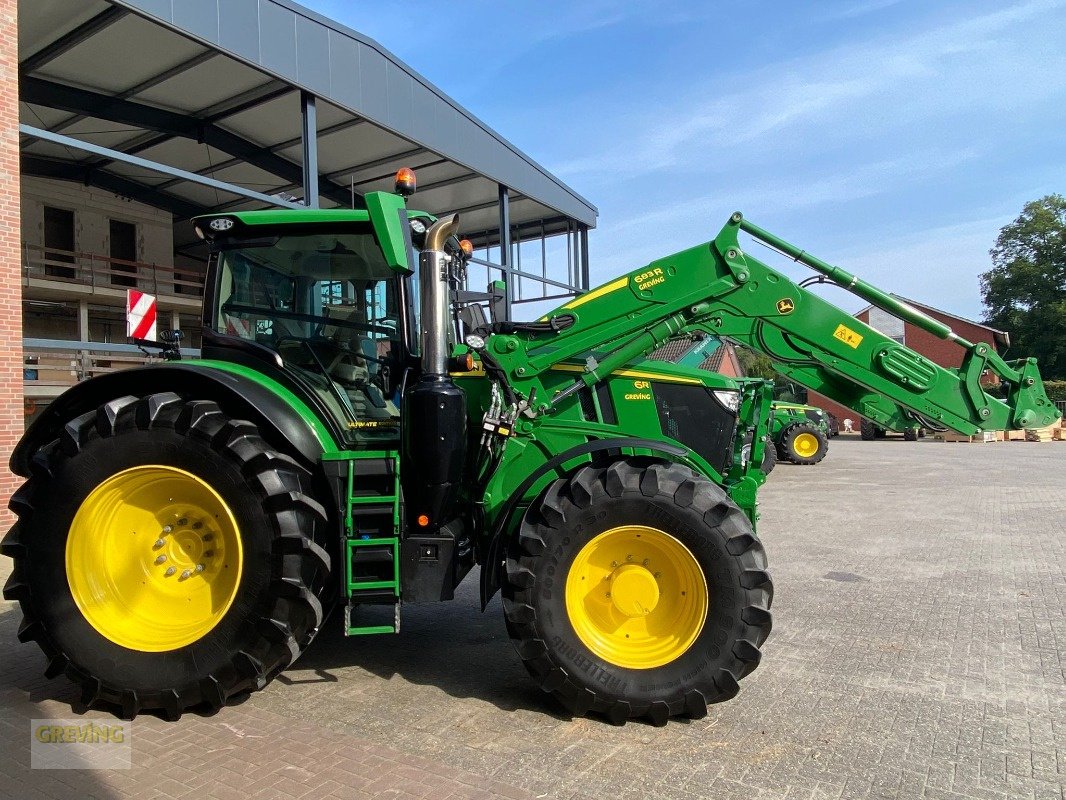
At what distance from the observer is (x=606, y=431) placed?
4.12 m

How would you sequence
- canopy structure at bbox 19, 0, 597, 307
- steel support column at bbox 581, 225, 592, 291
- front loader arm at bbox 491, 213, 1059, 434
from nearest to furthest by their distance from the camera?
front loader arm at bbox 491, 213, 1059, 434, canopy structure at bbox 19, 0, 597, 307, steel support column at bbox 581, 225, 592, 291

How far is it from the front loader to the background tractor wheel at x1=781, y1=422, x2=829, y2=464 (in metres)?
13.8

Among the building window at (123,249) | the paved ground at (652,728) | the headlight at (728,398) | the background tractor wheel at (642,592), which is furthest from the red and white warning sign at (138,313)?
the building window at (123,249)

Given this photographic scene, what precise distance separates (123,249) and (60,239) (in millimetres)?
1596

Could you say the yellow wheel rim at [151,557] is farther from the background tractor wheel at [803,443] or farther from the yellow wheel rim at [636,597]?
the background tractor wheel at [803,443]

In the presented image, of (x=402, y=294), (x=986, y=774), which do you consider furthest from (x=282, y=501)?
(x=986, y=774)

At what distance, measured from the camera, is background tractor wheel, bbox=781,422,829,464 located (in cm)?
1745

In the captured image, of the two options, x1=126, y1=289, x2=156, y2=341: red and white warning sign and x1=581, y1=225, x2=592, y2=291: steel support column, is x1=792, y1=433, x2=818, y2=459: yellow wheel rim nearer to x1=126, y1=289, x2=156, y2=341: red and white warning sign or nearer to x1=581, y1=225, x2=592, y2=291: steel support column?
x1=581, y1=225, x2=592, y2=291: steel support column

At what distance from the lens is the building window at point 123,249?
61.0 ft

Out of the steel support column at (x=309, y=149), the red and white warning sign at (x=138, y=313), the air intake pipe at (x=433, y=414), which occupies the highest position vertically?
the steel support column at (x=309, y=149)

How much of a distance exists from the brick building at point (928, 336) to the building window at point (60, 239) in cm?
1783

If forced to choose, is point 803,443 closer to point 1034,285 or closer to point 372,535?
point 372,535

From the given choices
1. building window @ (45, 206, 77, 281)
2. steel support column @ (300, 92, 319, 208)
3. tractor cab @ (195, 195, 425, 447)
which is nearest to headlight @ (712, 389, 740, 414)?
tractor cab @ (195, 195, 425, 447)

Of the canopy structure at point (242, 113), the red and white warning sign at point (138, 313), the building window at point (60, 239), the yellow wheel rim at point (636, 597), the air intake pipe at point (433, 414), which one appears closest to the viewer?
the yellow wheel rim at point (636, 597)
